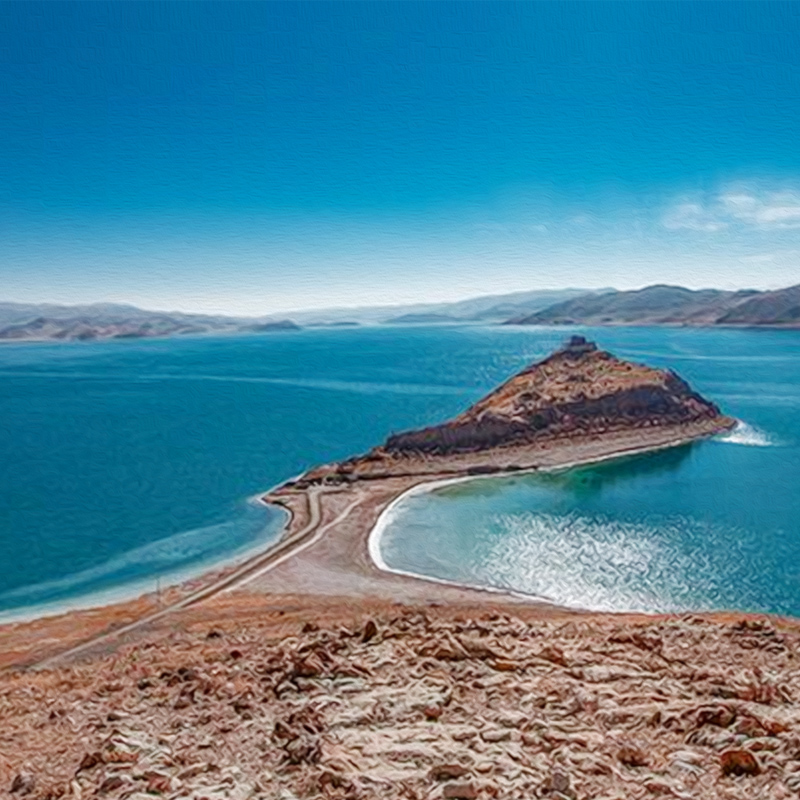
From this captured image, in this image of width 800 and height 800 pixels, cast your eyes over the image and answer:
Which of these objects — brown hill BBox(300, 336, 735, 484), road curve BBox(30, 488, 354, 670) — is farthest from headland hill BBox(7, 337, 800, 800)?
brown hill BBox(300, 336, 735, 484)

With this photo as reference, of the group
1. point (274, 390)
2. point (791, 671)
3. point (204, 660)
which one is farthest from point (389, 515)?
point (274, 390)

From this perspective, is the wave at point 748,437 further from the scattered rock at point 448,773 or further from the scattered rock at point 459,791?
the scattered rock at point 459,791

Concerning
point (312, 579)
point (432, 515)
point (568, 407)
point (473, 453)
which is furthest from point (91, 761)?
point (568, 407)

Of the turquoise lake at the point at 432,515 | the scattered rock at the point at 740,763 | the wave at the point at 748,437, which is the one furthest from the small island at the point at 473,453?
the scattered rock at the point at 740,763

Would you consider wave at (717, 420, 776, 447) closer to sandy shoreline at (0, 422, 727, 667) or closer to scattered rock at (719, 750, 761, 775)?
sandy shoreline at (0, 422, 727, 667)

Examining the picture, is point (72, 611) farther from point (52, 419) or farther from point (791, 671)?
point (52, 419)

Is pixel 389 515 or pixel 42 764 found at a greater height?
pixel 42 764
